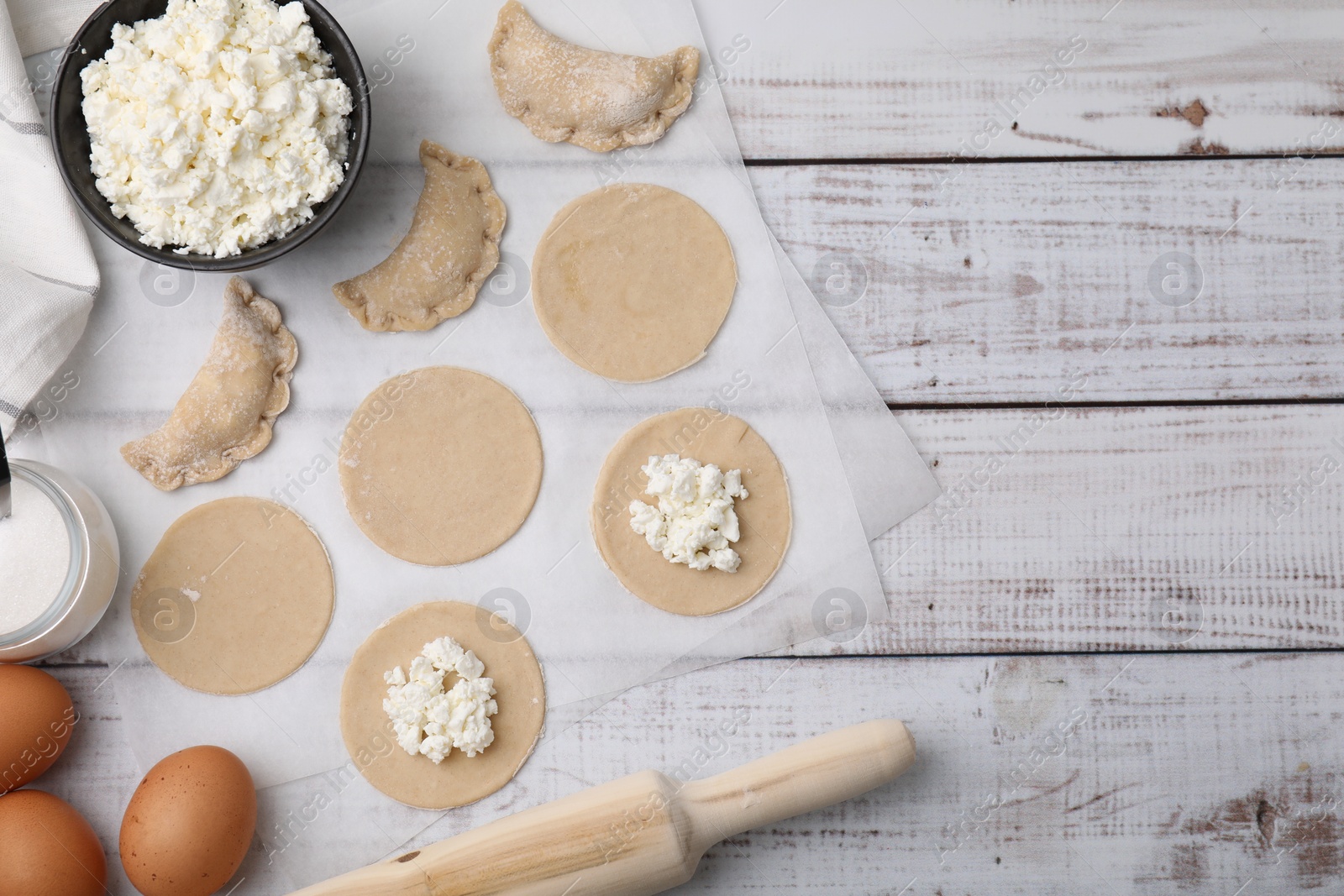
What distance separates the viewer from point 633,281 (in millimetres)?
1282

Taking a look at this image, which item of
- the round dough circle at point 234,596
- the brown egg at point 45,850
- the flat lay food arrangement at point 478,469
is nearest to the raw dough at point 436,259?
the flat lay food arrangement at point 478,469

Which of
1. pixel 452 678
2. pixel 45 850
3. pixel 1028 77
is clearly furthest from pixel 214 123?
pixel 1028 77

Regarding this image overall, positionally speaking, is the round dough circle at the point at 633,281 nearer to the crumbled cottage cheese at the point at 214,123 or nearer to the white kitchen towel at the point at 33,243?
the crumbled cottage cheese at the point at 214,123

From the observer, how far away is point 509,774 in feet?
4.03

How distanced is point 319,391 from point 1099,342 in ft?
3.86

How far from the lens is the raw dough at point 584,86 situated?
126cm

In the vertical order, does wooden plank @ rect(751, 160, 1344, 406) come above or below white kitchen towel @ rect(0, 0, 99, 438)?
below

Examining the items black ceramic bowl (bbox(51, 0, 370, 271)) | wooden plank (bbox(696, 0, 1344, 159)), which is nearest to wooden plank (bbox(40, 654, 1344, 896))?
black ceramic bowl (bbox(51, 0, 370, 271))

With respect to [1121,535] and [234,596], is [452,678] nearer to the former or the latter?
[234,596]

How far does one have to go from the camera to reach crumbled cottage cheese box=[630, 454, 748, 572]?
1.22 metres

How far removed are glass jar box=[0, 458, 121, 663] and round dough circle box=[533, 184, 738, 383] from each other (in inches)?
26.7

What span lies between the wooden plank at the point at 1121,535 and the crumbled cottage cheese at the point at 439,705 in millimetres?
510

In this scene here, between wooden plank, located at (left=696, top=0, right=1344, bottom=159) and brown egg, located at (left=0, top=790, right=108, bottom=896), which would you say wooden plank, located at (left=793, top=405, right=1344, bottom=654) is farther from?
brown egg, located at (left=0, top=790, right=108, bottom=896)

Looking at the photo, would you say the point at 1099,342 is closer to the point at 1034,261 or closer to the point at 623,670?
the point at 1034,261
